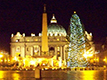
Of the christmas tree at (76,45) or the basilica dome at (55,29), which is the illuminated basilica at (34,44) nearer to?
the basilica dome at (55,29)

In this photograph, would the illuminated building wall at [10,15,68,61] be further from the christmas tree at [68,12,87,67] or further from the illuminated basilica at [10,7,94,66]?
the christmas tree at [68,12,87,67]

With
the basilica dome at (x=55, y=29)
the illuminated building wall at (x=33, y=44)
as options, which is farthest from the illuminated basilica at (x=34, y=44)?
the basilica dome at (x=55, y=29)

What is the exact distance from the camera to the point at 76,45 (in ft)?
229

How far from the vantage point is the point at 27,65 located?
2734 inches

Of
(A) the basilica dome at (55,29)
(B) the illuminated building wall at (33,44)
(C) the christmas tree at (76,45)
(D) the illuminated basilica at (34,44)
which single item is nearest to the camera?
(C) the christmas tree at (76,45)

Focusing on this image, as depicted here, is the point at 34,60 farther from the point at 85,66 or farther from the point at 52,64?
the point at 85,66

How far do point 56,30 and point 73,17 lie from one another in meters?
98.2

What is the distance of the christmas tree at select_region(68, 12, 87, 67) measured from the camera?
6856 cm

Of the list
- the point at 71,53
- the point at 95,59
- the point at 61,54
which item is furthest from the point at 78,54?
the point at 61,54

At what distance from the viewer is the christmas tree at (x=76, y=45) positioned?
68.6m

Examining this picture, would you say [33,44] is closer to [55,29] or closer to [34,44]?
[34,44]

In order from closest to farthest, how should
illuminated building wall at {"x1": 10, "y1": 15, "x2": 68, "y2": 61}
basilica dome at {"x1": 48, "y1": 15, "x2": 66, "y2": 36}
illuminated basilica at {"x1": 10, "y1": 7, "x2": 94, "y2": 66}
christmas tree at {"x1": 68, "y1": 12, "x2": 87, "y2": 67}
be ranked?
1. christmas tree at {"x1": 68, "y1": 12, "x2": 87, "y2": 67}
2. illuminated basilica at {"x1": 10, "y1": 7, "x2": 94, "y2": 66}
3. illuminated building wall at {"x1": 10, "y1": 15, "x2": 68, "y2": 61}
4. basilica dome at {"x1": 48, "y1": 15, "x2": 66, "y2": 36}

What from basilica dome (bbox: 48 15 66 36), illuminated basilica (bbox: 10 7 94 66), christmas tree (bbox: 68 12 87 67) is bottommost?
christmas tree (bbox: 68 12 87 67)

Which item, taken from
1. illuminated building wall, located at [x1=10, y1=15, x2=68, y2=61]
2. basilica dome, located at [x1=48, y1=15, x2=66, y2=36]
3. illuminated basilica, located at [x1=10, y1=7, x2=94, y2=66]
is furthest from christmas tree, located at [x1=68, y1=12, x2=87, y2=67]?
basilica dome, located at [x1=48, y1=15, x2=66, y2=36]
